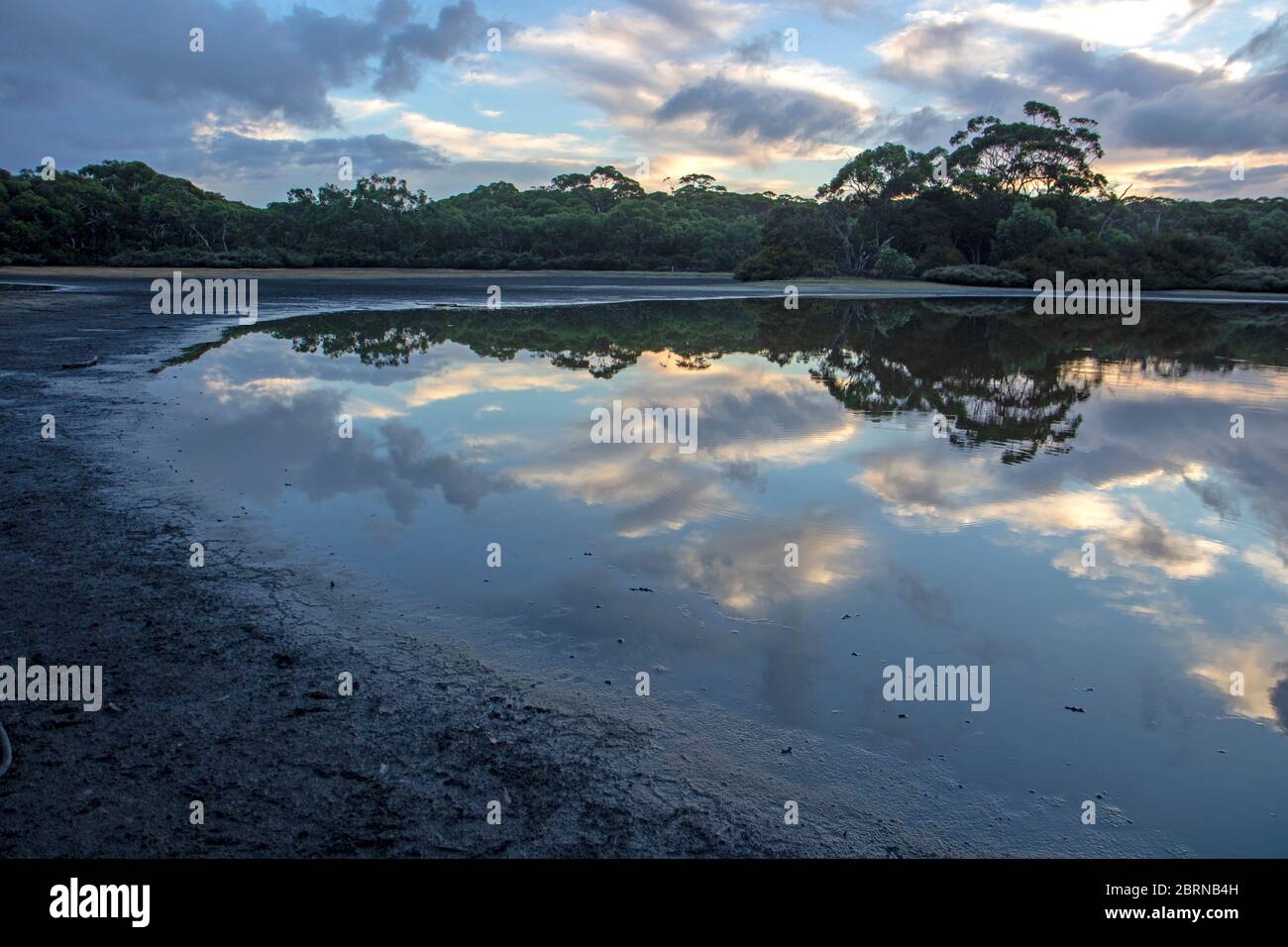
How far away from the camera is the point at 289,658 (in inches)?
209

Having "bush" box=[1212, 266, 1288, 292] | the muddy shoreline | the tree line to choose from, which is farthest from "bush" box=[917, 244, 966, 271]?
the muddy shoreline

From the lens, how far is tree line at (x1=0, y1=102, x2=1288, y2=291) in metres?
61.3

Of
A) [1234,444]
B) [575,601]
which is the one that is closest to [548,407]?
[575,601]

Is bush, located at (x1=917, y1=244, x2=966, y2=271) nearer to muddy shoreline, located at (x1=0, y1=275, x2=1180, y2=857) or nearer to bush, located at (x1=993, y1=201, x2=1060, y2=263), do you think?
bush, located at (x1=993, y1=201, x2=1060, y2=263)

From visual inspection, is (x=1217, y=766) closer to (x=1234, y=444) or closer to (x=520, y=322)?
(x=1234, y=444)

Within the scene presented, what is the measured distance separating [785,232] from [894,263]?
8.69m

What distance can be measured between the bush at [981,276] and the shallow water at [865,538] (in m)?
43.0

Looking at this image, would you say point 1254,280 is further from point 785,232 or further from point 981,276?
point 785,232

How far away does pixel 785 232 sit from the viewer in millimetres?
67000

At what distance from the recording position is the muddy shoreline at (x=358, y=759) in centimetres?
373

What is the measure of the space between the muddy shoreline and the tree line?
60064 mm

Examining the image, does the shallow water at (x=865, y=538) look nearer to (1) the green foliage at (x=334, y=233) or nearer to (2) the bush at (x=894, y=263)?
(2) the bush at (x=894, y=263)

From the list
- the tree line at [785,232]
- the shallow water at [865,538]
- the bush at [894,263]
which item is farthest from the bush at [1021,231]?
the shallow water at [865,538]
